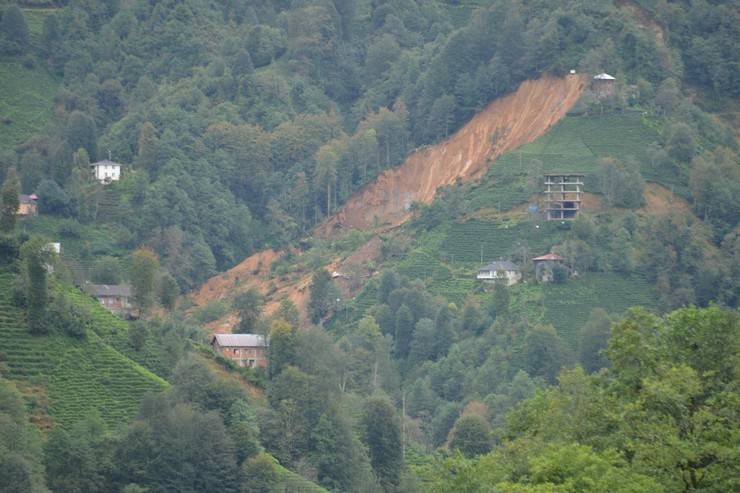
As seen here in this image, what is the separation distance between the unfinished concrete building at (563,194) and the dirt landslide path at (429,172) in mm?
7118

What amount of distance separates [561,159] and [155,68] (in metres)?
34.3

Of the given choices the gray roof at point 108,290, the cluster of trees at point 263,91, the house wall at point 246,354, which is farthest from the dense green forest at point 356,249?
the gray roof at point 108,290

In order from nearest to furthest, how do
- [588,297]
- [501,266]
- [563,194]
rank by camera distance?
[588,297], [501,266], [563,194]

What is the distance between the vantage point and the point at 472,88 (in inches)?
4454

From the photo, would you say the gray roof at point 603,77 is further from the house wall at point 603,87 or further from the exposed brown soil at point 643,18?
the exposed brown soil at point 643,18

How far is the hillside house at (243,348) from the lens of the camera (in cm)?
8669

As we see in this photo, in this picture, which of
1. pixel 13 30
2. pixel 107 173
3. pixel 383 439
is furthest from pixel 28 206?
pixel 383 439

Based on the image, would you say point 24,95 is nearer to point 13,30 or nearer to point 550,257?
point 13,30

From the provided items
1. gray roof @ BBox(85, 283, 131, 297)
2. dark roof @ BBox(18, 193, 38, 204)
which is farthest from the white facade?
dark roof @ BBox(18, 193, 38, 204)

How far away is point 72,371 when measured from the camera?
2891 inches

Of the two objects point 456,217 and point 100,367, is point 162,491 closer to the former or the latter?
point 100,367

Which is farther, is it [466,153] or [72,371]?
[466,153]

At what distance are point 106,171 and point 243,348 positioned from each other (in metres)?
26.4

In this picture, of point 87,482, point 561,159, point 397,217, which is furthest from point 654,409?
point 397,217
